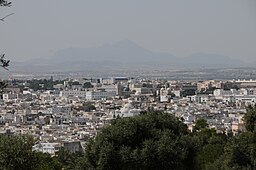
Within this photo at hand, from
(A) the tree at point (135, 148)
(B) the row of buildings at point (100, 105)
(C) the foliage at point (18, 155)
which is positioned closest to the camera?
(C) the foliage at point (18, 155)

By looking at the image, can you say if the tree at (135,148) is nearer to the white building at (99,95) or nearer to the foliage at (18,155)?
the foliage at (18,155)

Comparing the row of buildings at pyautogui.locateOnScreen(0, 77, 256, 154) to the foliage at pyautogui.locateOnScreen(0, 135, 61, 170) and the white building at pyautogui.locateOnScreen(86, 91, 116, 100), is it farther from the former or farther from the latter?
the foliage at pyautogui.locateOnScreen(0, 135, 61, 170)

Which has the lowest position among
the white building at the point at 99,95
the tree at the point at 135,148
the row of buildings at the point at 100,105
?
the white building at the point at 99,95

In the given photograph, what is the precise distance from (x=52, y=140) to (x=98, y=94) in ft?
193

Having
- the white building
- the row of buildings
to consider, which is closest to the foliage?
the row of buildings

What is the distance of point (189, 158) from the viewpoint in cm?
1250

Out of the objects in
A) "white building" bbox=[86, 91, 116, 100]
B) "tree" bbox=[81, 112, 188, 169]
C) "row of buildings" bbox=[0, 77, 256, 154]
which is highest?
"tree" bbox=[81, 112, 188, 169]

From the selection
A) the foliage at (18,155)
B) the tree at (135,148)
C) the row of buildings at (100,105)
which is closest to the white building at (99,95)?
the row of buildings at (100,105)

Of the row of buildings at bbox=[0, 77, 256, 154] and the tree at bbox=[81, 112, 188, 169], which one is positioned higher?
the tree at bbox=[81, 112, 188, 169]

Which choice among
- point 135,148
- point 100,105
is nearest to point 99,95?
point 100,105

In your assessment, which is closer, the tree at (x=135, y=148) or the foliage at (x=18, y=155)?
the foliage at (x=18, y=155)

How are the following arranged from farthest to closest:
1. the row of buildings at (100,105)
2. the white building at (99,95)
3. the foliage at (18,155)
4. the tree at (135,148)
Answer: the white building at (99,95) < the row of buildings at (100,105) < the tree at (135,148) < the foliage at (18,155)

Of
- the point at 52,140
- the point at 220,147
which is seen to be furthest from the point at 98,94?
the point at 220,147

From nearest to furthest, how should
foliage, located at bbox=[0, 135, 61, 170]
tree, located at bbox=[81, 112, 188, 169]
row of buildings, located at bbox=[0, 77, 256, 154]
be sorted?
foliage, located at bbox=[0, 135, 61, 170] < tree, located at bbox=[81, 112, 188, 169] < row of buildings, located at bbox=[0, 77, 256, 154]
